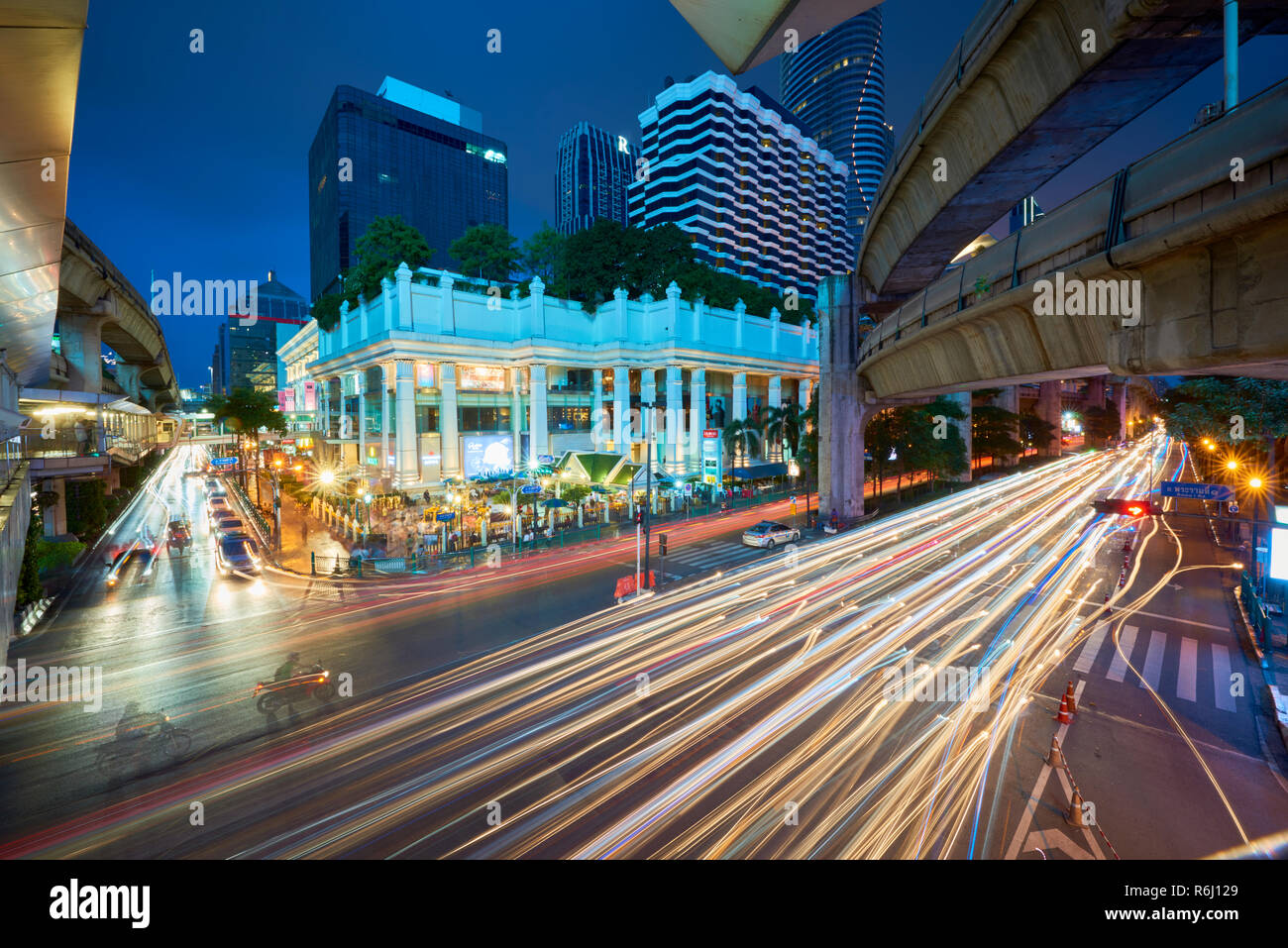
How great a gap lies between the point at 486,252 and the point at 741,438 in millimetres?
29989

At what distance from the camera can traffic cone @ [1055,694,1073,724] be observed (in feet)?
34.7

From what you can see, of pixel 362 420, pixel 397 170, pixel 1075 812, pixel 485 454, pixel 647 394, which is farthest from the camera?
→ pixel 397 170

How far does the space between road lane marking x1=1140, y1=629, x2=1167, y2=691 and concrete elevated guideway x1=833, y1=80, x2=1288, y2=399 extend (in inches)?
272

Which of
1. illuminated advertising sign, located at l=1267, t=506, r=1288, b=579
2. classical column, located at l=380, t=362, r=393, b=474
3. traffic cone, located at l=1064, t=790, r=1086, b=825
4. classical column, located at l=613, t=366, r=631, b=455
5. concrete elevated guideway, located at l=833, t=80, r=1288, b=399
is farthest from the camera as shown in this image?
classical column, located at l=613, t=366, r=631, b=455

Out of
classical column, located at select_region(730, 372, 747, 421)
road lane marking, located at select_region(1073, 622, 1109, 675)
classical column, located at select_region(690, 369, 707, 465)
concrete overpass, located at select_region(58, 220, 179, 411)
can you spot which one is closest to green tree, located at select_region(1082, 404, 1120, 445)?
classical column, located at select_region(730, 372, 747, 421)

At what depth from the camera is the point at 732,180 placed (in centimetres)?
10525

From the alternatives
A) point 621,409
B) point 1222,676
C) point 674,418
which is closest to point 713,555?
point 1222,676

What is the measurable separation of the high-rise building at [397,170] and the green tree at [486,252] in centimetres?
4896

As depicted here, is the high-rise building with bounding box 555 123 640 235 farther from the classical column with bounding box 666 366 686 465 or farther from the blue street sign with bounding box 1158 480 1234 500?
the blue street sign with bounding box 1158 480 1234 500

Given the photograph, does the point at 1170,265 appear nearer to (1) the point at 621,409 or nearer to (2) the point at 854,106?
(1) the point at 621,409

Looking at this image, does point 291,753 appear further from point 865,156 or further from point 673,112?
point 865,156

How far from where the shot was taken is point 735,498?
44.4 m

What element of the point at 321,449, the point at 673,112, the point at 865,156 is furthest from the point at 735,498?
the point at 865,156

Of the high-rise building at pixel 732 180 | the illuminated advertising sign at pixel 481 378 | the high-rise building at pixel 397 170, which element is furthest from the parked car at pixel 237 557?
the high-rise building at pixel 732 180
